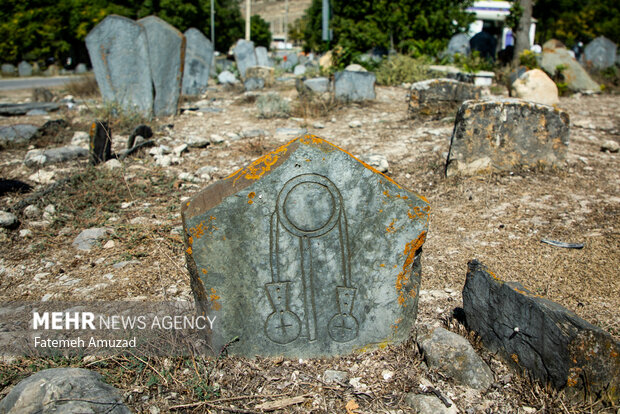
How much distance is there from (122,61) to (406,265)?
6790 mm

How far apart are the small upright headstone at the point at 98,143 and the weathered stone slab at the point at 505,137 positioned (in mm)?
3889

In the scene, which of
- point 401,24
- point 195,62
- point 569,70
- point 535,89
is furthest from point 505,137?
point 401,24

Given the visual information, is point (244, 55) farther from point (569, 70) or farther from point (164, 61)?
point (569, 70)

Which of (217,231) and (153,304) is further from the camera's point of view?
(153,304)

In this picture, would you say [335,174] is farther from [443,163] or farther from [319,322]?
[443,163]

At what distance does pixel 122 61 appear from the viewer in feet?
24.6

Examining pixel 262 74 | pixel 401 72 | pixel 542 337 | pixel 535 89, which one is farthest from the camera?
pixel 262 74

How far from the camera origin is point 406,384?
7.03 feet

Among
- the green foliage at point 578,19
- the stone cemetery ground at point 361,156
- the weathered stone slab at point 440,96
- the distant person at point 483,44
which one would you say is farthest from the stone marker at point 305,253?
the green foliage at point 578,19

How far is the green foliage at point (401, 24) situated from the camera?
1281 cm

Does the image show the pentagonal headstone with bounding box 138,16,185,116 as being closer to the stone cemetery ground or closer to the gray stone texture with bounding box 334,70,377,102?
the stone cemetery ground

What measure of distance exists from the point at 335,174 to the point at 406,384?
103 centimetres

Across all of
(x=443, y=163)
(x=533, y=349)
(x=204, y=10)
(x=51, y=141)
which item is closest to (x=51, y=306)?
(x=533, y=349)

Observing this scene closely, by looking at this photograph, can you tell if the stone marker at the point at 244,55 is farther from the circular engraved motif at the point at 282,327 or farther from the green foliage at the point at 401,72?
the circular engraved motif at the point at 282,327
